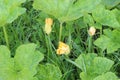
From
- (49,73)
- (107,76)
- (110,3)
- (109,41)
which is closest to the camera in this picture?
(107,76)

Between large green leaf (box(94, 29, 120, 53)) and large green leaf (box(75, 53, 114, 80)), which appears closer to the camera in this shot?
large green leaf (box(75, 53, 114, 80))

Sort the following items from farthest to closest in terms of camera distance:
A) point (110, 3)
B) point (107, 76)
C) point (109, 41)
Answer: point (110, 3) < point (109, 41) < point (107, 76)

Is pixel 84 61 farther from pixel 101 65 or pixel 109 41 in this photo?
pixel 109 41

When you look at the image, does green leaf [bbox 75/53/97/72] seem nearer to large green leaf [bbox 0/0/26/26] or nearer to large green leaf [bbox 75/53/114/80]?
large green leaf [bbox 75/53/114/80]

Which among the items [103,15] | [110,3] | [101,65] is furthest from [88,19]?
[101,65]

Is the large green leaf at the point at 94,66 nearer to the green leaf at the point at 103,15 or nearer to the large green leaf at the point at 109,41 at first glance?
the large green leaf at the point at 109,41

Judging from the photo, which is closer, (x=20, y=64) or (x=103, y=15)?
(x=20, y=64)

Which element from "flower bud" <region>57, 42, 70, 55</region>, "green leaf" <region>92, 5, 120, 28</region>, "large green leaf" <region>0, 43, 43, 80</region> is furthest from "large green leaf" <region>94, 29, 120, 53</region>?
"large green leaf" <region>0, 43, 43, 80</region>
